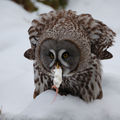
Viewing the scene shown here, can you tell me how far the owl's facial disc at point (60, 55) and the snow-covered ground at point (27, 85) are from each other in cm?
28

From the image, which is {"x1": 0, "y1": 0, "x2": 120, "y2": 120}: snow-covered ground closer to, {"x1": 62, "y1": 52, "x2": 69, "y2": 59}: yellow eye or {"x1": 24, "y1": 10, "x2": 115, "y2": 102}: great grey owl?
{"x1": 24, "y1": 10, "x2": 115, "y2": 102}: great grey owl

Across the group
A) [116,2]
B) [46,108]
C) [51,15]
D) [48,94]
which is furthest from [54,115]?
[116,2]

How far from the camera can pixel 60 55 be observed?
6.08ft

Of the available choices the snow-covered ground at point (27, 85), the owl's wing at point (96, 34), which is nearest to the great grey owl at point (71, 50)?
the owl's wing at point (96, 34)

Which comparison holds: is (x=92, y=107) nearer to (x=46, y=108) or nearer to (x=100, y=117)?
(x=100, y=117)

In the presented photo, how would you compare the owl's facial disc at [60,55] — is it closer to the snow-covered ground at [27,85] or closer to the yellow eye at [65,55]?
the yellow eye at [65,55]

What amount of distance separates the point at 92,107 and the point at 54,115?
31 centimetres

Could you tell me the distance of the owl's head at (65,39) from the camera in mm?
1896

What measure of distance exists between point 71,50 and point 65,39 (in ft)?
0.25

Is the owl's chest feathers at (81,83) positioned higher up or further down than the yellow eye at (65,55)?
further down

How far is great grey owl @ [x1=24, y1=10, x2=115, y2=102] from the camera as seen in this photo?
1916 millimetres

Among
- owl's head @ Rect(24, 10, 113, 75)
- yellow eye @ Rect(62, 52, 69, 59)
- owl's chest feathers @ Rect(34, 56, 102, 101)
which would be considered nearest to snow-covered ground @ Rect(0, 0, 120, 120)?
owl's chest feathers @ Rect(34, 56, 102, 101)

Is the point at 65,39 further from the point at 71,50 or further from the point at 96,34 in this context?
the point at 96,34

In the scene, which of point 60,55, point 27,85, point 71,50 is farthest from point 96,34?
point 27,85
